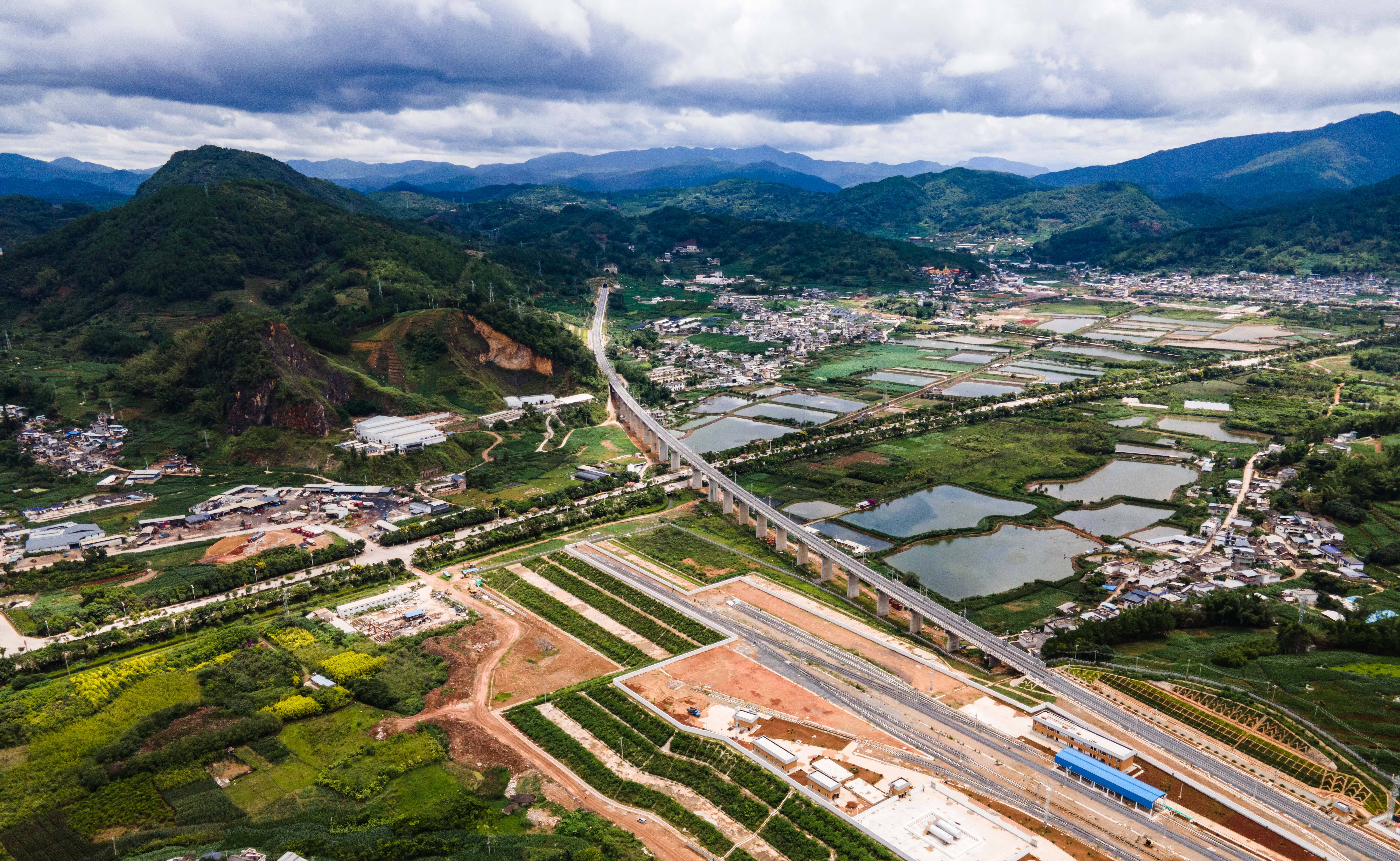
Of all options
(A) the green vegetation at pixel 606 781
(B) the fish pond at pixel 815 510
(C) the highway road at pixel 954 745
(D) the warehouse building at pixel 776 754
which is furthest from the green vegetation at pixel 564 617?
(B) the fish pond at pixel 815 510

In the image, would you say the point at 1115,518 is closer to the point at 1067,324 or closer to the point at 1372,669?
the point at 1372,669

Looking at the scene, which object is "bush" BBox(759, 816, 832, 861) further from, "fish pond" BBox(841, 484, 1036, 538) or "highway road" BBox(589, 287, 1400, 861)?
"fish pond" BBox(841, 484, 1036, 538)

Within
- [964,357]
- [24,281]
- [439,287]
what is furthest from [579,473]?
[24,281]

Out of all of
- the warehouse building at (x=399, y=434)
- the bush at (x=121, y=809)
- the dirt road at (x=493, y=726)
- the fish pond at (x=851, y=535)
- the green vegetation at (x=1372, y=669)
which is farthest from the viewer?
the warehouse building at (x=399, y=434)

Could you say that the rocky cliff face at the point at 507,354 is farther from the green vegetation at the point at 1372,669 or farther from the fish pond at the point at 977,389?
the green vegetation at the point at 1372,669

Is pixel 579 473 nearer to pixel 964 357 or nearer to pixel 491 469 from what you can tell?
pixel 491 469

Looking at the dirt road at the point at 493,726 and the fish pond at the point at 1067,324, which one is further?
the fish pond at the point at 1067,324
